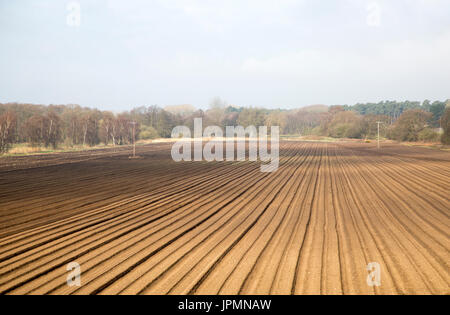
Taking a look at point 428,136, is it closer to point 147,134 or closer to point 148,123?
point 147,134

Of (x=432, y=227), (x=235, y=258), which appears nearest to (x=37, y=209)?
(x=235, y=258)

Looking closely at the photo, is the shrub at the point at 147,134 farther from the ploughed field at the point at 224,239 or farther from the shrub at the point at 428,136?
the ploughed field at the point at 224,239

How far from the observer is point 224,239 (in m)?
6.24

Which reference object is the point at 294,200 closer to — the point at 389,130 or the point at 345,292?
the point at 345,292

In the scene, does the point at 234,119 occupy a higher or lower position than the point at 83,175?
higher

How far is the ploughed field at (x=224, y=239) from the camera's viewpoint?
4.35 metres

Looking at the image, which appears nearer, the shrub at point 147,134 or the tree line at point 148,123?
the tree line at point 148,123

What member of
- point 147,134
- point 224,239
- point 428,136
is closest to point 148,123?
point 147,134

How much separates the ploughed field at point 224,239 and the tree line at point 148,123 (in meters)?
16.3

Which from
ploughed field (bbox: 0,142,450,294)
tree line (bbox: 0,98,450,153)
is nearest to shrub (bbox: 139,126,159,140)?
tree line (bbox: 0,98,450,153)

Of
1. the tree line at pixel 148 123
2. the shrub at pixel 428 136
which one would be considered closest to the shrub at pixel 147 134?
the tree line at pixel 148 123

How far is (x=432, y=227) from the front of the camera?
707 centimetres

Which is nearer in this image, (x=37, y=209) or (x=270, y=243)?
(x=270, y=243)
